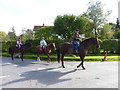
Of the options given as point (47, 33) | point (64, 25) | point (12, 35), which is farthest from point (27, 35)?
point (64, 25)

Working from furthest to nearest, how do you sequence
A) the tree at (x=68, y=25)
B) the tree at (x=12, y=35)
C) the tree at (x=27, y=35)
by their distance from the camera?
the tree at (x=12, y=35), the tree at (x=27, y=35), the tree at (x=68, y=25)

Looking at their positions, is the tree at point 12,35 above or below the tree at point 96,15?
below

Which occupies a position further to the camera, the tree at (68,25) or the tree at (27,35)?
the tree at (27,35)

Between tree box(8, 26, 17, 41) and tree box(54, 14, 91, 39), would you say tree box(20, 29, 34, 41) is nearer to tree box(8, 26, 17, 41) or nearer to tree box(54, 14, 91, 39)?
tree box(8, 26, 17, 41)

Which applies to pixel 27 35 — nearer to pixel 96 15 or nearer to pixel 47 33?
pixel 47 33

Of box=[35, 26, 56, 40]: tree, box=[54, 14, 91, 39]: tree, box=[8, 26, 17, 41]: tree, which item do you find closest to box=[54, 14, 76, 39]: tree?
box=[54, 14, 91, 39]: tree

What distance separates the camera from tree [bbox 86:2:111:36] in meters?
32.6

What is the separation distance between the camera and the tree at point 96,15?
32.6 m

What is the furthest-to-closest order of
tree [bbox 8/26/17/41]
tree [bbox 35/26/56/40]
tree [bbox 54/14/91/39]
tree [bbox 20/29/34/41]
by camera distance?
1. tree [bbox 8/26/17/41]
2. tree [bbox 20/29/34/41]
3. tree [bbox 35/26/56/40]
4. tree [bbox 54/14/91/39]

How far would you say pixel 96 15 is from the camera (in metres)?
32.7

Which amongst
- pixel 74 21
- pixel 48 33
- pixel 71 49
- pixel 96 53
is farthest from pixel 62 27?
pixel 71 49

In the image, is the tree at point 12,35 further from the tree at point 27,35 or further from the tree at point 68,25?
the tree at point 68,25

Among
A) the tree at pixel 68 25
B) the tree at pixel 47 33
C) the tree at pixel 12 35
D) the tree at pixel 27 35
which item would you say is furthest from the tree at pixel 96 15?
the tree at pixel 12 35

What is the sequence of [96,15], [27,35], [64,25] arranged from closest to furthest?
[64,25] → [96,15] → [27,35]
